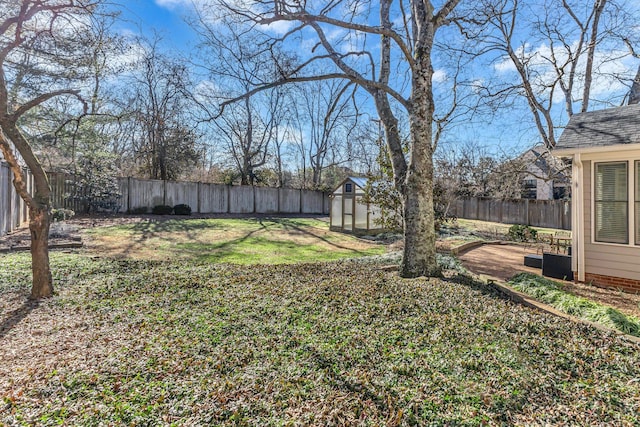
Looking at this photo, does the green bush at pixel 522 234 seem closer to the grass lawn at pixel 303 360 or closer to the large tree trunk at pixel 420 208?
the large tree trunk at pixel 420 208

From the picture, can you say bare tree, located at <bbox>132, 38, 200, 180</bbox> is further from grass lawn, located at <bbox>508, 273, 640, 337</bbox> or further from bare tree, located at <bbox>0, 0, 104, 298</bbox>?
grass lawn, located at <bbox>508, 273, 640, 337</bbox>

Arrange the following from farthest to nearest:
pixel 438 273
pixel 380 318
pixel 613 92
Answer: pixel 613 92 → pixel 438 273 → pixel 380 318

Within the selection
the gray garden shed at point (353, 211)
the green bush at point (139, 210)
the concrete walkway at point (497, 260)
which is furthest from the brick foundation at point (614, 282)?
the green bush at point (139, 210)

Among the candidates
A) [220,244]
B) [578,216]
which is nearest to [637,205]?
[578,216]

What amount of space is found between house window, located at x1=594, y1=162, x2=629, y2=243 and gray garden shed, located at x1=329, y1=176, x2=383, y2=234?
264 inches

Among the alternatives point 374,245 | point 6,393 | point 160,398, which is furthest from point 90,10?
point 374,245

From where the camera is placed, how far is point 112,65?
735 cm

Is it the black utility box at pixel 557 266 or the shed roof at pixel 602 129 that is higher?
the shed roof at pixel 602 129

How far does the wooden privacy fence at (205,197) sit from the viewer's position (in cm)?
1212

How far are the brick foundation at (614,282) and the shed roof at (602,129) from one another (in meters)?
2.13

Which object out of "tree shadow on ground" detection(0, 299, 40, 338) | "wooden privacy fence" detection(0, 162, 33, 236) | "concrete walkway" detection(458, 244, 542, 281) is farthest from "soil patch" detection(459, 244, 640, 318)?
"wooden privacy fence" detection(0, 162, 33, 236)

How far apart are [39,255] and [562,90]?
42.9 feet

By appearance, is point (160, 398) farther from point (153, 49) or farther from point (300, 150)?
point (300, 150)

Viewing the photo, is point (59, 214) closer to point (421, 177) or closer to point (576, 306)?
point (421, 177)
